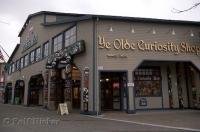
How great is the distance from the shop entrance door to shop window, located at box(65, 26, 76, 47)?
4.00m

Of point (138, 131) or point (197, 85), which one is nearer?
point (138, 131)

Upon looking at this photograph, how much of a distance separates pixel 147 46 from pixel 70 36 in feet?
23.7

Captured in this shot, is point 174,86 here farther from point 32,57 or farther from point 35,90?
point 35,90

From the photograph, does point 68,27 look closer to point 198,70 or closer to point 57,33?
point 57,33

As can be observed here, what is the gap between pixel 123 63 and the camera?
22141 millimetres

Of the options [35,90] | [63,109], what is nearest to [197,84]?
[63,109]

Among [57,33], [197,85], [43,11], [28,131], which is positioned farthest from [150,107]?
[43,11]

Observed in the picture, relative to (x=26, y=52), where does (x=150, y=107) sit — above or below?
below

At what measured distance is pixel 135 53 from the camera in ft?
74.1

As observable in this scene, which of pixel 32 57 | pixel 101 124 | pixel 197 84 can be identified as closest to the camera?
pixel 101 124

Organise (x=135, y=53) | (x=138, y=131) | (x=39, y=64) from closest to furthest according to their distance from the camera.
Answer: (x=138, y=131) → (x=135, y=53) → (x=39, y=64)

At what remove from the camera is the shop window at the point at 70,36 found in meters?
24.9

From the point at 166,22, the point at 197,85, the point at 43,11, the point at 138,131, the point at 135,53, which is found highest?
the point at 43,11

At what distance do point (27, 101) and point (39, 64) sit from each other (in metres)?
6.53
